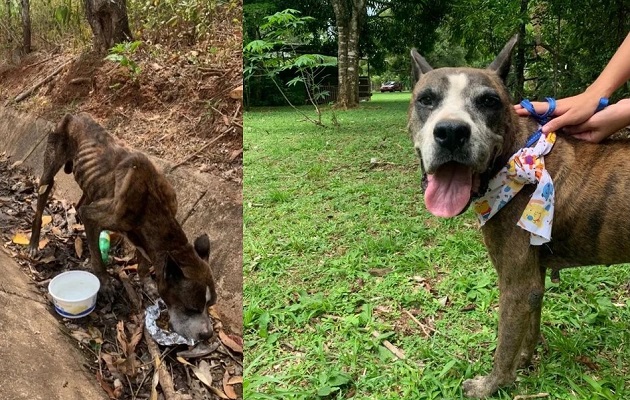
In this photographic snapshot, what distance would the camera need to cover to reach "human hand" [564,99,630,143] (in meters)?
1.96

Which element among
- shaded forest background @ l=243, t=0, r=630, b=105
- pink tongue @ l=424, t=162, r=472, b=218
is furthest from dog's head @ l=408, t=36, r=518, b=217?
shaded forest background @ l=243, t=0, r=630, b=105

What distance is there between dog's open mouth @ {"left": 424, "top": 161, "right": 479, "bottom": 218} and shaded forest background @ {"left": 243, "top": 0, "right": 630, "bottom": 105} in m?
2.37

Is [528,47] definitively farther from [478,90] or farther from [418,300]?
[478,90]

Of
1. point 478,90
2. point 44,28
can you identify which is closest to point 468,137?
point 478,90

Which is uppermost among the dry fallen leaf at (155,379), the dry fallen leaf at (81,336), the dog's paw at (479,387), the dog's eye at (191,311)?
the dry fallen leaf at (81,336)

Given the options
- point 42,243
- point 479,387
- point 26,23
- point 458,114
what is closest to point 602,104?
point 458,114

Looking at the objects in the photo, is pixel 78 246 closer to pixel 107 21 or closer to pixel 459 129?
pixel 107 21

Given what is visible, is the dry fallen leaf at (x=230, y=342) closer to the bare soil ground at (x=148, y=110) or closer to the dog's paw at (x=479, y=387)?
the bare soil ground at (x=148, y=110)

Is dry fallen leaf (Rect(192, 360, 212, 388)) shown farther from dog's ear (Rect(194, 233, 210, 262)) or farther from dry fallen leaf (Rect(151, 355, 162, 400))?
dog's ear (Rect(194, 233, 210, 262))

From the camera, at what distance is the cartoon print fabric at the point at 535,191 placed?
189cm

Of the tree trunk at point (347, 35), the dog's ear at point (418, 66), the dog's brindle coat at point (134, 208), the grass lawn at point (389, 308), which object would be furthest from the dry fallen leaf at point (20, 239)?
the tree trunk at point (347, 35)

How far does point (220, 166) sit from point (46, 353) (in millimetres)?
888

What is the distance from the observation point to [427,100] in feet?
6.48

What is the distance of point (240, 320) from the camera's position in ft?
6.80
